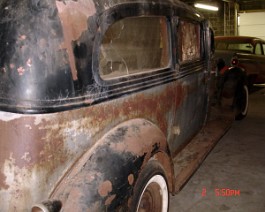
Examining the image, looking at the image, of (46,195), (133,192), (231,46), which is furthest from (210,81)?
(231,46)

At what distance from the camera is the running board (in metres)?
2.71

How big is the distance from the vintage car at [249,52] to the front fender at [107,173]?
671cm

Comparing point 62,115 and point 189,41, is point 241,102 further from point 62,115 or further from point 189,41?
point 62,115

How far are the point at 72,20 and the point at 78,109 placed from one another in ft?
1.39

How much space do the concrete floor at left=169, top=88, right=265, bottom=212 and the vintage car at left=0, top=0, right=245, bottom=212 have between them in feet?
2.86

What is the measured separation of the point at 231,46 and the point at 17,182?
798 centimetres

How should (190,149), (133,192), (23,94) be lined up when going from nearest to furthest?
(23,94) < (133,192) < (190,149)

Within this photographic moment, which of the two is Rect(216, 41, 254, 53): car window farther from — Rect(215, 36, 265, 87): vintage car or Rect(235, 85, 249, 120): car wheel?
Rect(235, 85, 249, 120): car wheel

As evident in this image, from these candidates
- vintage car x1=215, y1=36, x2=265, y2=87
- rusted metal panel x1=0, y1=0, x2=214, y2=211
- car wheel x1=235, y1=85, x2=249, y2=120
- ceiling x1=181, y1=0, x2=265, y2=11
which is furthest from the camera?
ceiling x1=181, y1=0, x2=265, y2=11

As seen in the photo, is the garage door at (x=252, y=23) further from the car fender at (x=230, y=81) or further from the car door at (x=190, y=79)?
the car door at (x=190, y=79)

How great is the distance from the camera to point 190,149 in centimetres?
325

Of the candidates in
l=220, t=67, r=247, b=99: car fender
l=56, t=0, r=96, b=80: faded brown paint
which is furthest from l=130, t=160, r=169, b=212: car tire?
l=220, t=67, r=247, b=99: car fender

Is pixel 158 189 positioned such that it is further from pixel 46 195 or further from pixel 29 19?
pixel 29 19
